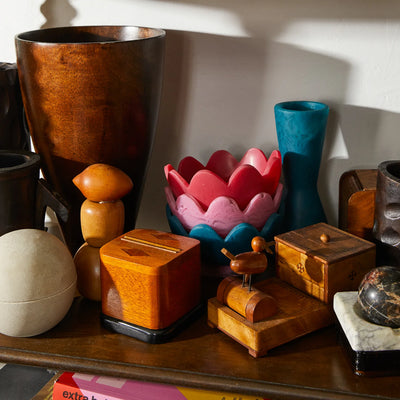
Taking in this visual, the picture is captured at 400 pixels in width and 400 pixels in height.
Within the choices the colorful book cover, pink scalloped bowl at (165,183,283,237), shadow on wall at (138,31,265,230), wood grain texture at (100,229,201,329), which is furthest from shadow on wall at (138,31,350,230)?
the colorful book cover

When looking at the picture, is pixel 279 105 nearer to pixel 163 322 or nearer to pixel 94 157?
pixel 94 157

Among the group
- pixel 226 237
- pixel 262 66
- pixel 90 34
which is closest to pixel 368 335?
pixel 226 237

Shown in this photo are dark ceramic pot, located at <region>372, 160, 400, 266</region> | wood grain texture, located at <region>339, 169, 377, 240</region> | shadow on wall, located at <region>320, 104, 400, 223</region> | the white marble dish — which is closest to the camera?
the white marble dish

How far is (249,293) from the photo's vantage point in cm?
65

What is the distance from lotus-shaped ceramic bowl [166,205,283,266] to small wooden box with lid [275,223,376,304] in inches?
2.0

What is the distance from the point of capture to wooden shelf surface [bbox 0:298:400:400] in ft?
1.89

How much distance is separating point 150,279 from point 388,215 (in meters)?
0.31

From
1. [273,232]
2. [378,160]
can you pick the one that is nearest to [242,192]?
[273,232]

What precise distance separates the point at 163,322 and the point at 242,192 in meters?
0.21

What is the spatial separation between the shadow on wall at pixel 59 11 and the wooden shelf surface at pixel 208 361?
55 centimetres

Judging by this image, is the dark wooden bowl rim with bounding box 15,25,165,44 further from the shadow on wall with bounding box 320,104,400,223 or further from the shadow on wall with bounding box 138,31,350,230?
the shadow on wall with bounding box 320,104,400,223

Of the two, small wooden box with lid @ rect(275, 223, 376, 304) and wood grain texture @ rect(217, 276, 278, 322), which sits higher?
small wooden box with lid @ rect(275, 223, 376, 304)

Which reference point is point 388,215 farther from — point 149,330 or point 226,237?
point 149,330

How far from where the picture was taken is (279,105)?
874 mm
